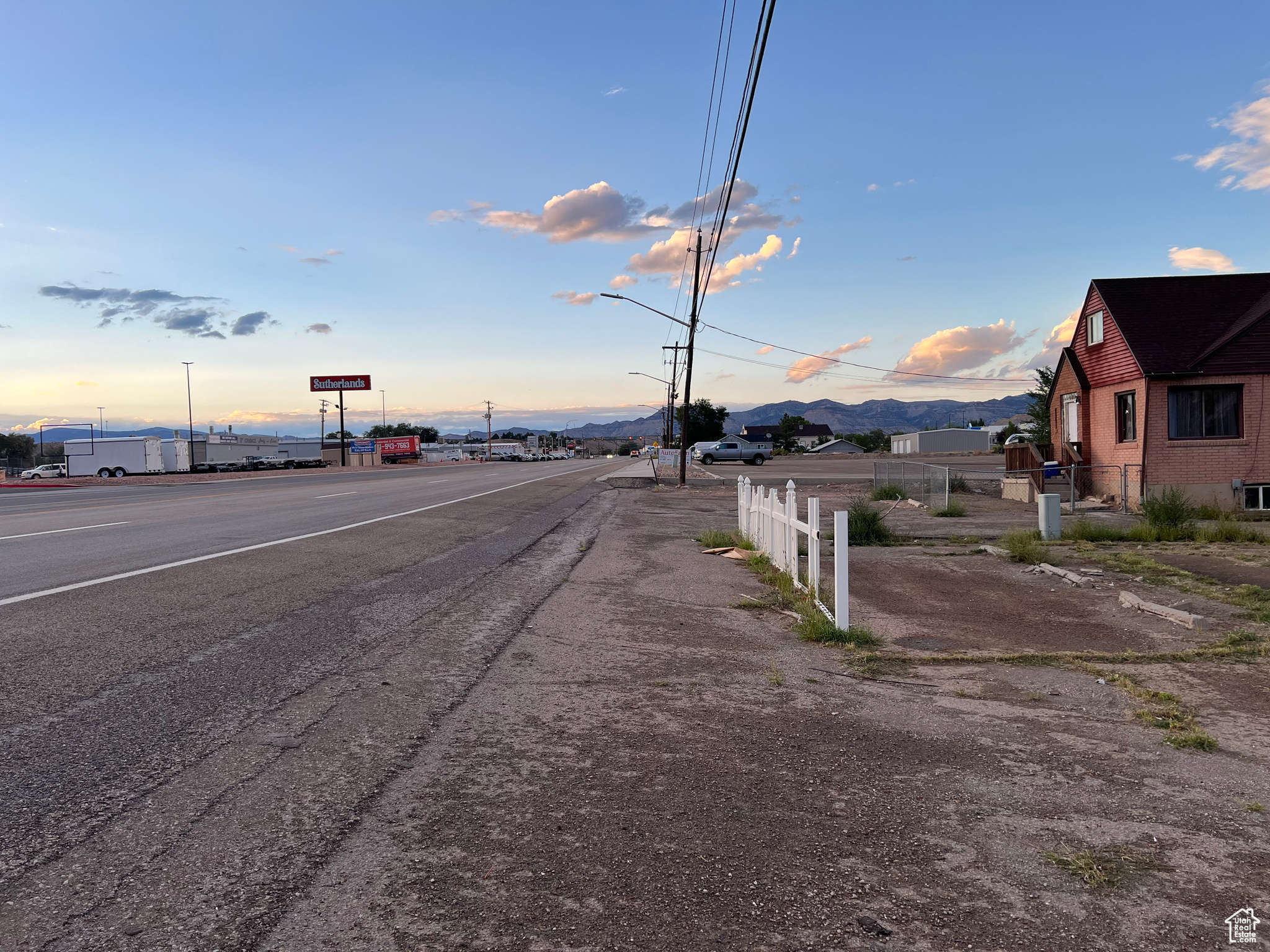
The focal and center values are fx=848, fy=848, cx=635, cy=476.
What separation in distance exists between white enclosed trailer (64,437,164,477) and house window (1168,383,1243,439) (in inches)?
2862

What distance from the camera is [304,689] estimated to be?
5.46 meters

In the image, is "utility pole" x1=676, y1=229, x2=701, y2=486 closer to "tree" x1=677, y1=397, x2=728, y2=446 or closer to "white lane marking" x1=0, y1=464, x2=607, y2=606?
"white lane marking" x1=0, y1=464, x2=607, y2=606

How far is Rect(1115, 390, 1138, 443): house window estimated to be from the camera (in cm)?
2192

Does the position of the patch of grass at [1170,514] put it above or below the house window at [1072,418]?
below

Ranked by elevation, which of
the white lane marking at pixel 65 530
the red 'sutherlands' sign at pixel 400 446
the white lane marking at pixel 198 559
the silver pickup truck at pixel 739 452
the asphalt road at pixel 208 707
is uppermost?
the red 'sutherlands' sign at pixel 400 446

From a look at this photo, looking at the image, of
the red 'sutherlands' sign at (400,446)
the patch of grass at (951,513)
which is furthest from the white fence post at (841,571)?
the red 'sutherlands' sign at (400,446)

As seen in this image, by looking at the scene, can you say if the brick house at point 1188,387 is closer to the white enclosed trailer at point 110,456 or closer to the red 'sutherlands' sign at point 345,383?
the white enclosed trailer at point 110,456

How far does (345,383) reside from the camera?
387 feet

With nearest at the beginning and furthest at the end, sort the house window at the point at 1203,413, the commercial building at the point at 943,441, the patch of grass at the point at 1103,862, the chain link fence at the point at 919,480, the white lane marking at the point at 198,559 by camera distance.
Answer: the patch of grass at the point at 1103,862
the white lane marking at the point at 198,559
the house window at the point at 1203,413
the chain link fence at the point at 919,480
the commercial building at the point at 943,441

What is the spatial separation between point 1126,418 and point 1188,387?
190 cm

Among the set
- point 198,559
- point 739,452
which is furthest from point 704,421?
point 198,559

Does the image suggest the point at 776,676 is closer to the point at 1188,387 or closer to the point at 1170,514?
the point at 1170,514

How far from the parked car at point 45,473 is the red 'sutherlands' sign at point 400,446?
4348 cm

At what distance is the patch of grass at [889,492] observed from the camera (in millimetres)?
26044
